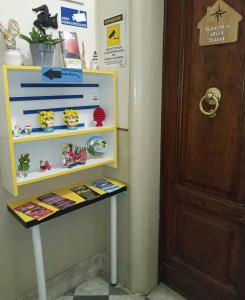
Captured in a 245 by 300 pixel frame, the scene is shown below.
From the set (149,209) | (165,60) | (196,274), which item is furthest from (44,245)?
(165,60)

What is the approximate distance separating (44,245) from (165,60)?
1438 mm

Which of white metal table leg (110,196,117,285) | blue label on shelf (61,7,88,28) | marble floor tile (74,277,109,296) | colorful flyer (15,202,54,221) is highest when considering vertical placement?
blue label on shelf (61,7,88,28)

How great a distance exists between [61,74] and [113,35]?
1.64 feet

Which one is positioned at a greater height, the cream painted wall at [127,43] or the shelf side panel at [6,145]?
the cream painted wall at [127,43]

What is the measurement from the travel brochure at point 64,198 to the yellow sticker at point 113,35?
3.07 ft

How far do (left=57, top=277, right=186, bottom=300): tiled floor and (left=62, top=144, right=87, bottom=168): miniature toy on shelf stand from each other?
0.97m

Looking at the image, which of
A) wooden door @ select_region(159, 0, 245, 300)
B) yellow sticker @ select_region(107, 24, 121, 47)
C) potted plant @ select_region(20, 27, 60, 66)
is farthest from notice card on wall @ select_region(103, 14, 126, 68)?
potted plant @ select_region(20, 27, 60, 66)

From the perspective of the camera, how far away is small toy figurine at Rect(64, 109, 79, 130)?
1.58m

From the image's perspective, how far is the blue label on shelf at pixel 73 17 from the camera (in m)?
1.57

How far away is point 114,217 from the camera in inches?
70.1

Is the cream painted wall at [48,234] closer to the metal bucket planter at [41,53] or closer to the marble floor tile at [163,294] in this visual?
the metal bucket planter at [41,53]

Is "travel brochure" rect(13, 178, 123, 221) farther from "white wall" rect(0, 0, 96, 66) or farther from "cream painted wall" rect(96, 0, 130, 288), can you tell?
"white wall" rect(0, 0, 96, 66)

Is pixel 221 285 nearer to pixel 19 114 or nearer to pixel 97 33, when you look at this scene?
pixel 19 114

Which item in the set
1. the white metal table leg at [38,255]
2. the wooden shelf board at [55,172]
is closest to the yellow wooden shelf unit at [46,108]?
the wooden shelf board at [55,172]
